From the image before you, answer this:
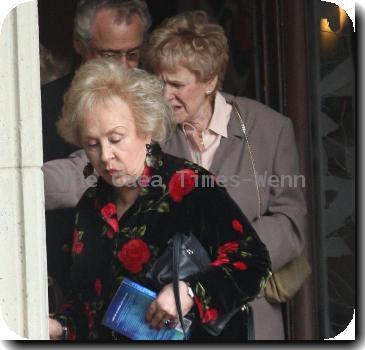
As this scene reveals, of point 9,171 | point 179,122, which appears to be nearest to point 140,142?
point 179,122

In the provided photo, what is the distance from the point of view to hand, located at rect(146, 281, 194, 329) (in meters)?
6.20

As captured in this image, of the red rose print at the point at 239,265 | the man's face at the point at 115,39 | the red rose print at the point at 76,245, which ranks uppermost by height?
the man's face at the point at 115,39

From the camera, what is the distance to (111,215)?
6.30 meters

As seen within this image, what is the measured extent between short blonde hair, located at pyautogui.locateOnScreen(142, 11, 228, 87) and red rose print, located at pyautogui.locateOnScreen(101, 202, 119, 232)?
0.72m

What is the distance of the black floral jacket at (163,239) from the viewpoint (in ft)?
20.5

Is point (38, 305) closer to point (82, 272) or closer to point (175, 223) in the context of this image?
point (82, 272)

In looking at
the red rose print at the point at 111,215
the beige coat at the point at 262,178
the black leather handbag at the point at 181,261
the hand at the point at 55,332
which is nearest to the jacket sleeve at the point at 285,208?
the beige coat at the point at 262,178

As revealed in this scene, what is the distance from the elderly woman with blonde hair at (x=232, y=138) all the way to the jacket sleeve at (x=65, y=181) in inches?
18.7

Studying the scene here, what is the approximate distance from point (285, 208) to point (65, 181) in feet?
3.70

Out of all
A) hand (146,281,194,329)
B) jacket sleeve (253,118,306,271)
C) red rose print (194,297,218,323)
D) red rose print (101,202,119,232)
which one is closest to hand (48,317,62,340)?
hand (146,281,194,329)

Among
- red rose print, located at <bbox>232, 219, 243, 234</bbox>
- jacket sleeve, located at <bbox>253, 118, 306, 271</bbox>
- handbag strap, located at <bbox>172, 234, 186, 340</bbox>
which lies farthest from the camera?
jacket sleeve, located at <bbox>253, 118, 306, 271</bbox>

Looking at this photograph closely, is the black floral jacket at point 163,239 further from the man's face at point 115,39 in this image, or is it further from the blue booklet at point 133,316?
the man's face at point 115,39

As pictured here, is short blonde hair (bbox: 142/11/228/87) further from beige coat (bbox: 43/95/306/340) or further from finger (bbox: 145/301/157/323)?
finger (bbox: 145/301/157/323)

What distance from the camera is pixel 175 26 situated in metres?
6.31
